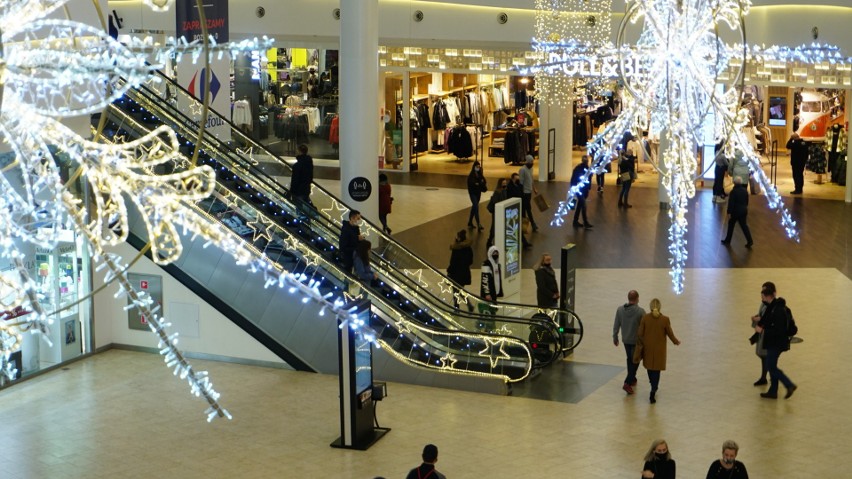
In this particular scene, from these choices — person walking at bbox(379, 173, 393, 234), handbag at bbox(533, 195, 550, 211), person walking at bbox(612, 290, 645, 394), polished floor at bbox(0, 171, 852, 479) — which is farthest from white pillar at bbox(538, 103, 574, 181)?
person walking at bbox(612, 290, 645, 394)

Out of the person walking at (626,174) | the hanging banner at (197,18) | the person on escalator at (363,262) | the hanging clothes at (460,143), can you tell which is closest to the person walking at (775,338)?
the person on escalator at (363,262)

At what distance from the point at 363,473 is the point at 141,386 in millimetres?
4259

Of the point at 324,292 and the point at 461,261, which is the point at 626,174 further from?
the point at 324,292

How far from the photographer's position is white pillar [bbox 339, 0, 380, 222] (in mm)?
21609

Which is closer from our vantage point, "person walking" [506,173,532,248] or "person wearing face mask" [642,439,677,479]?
"person wearing face mask" [642,439,677,479]

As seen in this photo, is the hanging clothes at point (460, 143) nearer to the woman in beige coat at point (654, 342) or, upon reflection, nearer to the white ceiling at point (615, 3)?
the white ceiling at point (615, 3)

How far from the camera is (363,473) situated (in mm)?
12188

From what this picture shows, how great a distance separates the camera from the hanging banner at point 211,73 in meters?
17.6

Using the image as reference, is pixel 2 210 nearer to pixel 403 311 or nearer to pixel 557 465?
pixel 557 465

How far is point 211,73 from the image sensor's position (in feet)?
64.8

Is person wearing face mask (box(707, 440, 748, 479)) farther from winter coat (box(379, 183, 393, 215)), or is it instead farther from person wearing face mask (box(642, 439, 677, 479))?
winter coat (box(379, 183, 393, 215))

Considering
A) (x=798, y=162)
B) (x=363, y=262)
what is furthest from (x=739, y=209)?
(x=363, y=262)

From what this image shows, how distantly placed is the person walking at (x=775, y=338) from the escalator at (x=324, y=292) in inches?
101

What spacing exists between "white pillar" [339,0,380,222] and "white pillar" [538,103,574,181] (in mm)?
8475
